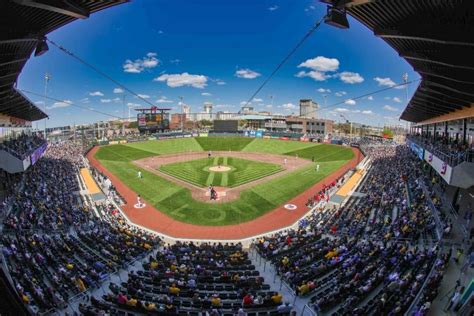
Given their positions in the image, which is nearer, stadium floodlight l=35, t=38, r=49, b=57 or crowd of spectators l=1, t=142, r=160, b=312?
crowd of spectators l=1, t=142, r=160, b=312

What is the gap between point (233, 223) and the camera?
22938mm

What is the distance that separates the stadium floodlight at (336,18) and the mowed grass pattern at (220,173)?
27.0m

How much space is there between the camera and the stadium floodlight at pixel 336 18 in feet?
28.0

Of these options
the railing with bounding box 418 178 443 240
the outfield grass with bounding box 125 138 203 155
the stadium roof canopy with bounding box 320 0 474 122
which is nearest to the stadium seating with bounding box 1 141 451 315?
the railing with bounding box 418 178 443 240

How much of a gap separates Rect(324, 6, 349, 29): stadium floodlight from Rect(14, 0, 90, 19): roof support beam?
8.54 metres

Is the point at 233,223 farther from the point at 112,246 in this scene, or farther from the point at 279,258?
the point at 112,246

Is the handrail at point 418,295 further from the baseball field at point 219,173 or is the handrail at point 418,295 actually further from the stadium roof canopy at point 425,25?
the baseball field at point 219,173

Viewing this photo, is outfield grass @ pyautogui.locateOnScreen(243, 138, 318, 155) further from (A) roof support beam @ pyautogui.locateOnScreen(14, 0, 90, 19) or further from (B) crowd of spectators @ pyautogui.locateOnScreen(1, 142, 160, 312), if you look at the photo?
(A) roof support beam @ pyautogui.locateOnScreen(14, 0, 90, 19)

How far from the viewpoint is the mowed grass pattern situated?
119 feet

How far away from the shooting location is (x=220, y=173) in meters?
40.9

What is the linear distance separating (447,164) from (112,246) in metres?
22.0

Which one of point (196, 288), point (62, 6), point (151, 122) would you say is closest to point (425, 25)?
point (62, 6)

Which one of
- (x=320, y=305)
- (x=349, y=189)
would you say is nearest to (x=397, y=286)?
(x=320, y=305)

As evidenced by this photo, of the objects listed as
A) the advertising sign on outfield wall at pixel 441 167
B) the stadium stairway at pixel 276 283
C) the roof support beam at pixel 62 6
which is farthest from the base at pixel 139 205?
the advertising sign on outfield wall at pixel 441 167
